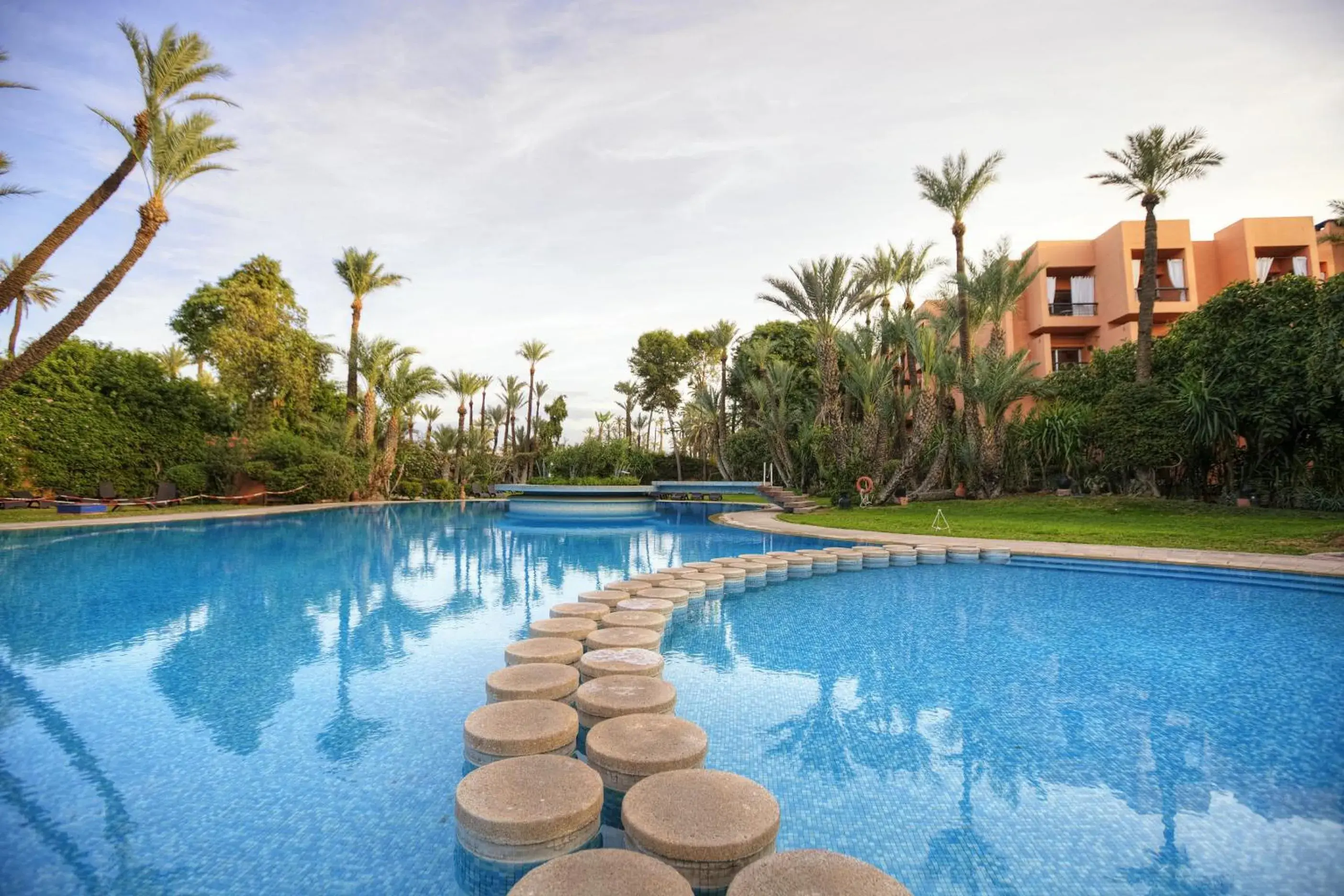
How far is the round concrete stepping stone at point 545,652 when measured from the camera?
4.22 meters

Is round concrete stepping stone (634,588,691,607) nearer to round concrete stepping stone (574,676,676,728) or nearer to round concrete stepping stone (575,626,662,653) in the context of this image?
round concrete stepping stone (575,626,662,653)

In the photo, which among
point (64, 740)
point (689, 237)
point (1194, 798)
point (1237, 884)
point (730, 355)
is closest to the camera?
point (1237, 884)

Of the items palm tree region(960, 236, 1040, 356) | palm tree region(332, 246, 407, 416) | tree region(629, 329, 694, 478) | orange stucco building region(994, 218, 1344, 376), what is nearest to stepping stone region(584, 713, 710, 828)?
palm tree region(960, 236, 1040, 356)

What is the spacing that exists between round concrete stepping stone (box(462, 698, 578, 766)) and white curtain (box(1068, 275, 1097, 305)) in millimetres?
30454

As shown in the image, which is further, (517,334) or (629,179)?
(517,334)

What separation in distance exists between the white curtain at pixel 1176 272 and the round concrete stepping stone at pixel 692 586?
28.3m

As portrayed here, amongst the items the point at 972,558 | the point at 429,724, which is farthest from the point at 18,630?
the point at 972,558

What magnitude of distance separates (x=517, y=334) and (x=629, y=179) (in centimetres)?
2191

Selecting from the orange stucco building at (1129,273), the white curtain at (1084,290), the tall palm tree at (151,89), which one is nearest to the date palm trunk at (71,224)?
the tall palm tree at (151,89)

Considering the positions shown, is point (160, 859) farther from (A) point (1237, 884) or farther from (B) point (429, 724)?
(A) point (1237, 884)

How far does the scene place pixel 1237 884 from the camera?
2.37 m

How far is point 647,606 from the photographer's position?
19.4 ft

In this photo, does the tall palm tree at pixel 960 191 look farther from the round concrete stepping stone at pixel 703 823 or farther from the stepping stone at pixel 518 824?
the stepping stone at pixel 518 824

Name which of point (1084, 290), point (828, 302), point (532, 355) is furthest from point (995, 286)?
point (532, 355)
